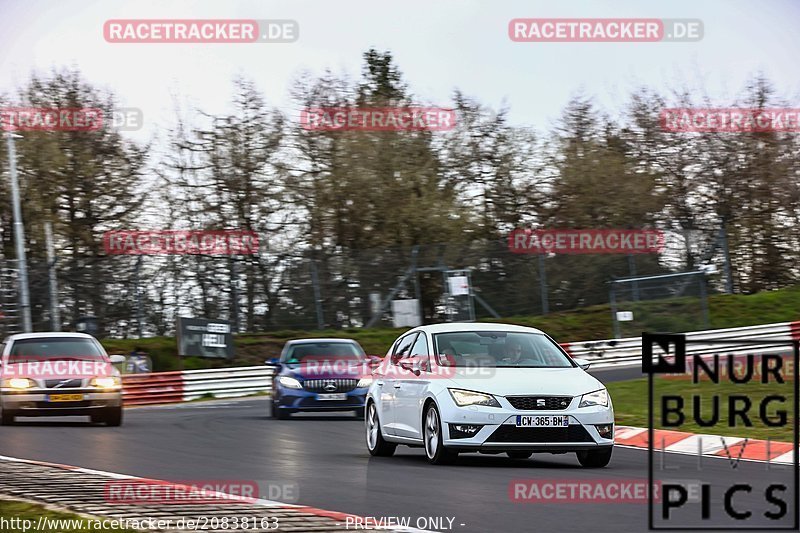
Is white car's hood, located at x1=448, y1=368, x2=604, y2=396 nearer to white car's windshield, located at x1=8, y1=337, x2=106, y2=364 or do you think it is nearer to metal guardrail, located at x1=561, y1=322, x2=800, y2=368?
white car's windshield, located at x1=8, y1=337, x2=106, y2=364

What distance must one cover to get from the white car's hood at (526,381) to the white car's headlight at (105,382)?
9.19 metres

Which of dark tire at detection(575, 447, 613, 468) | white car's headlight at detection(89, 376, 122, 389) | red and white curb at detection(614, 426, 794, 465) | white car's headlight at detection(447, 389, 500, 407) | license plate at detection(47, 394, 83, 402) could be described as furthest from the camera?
white car's headlight at detection(89, 376, 122, 389)

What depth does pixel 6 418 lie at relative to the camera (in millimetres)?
21234

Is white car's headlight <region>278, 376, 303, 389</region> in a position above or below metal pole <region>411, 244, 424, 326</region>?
below

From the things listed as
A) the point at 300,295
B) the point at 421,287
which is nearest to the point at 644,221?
the point at 421,287

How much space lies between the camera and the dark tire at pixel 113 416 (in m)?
21.2

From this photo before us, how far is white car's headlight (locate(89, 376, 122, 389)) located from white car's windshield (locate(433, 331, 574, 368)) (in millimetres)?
8473

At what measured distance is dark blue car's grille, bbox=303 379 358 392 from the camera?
73.8ft

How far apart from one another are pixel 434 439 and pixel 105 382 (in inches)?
365

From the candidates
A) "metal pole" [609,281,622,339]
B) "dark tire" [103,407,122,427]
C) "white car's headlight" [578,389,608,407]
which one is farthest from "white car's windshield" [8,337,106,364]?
"metal pole" [609,281,622,339]

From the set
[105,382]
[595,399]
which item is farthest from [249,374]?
[595,399]

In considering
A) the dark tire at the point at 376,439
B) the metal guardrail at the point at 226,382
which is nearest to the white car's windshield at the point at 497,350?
the dark tire at the point at 376,439

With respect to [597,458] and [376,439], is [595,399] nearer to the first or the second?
[597,458]

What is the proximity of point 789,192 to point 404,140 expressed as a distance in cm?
1252
